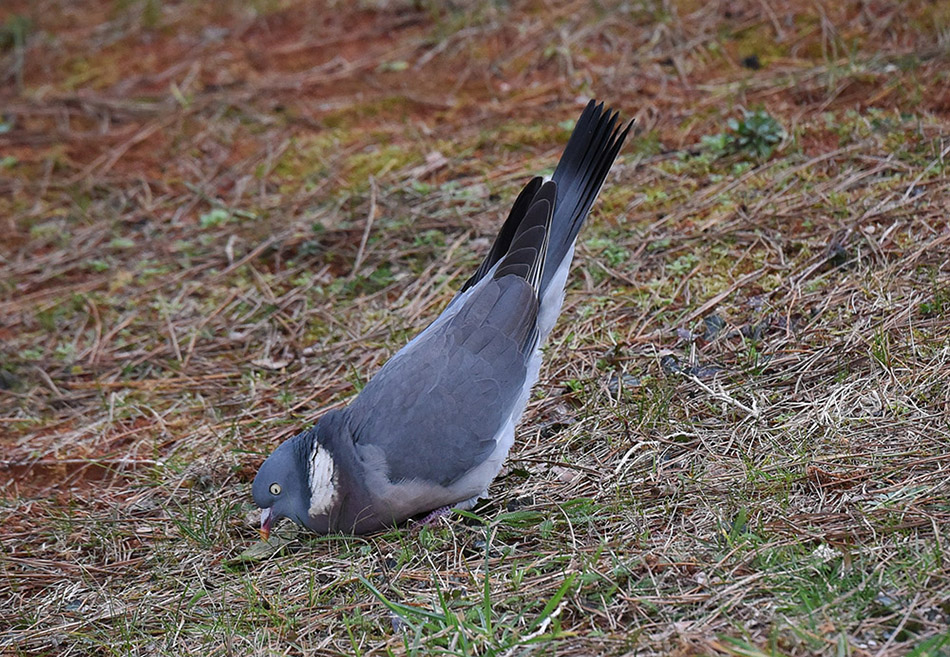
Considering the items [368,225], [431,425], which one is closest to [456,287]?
[368,225]

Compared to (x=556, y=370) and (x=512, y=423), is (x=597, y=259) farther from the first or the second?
(x=512, y=423)

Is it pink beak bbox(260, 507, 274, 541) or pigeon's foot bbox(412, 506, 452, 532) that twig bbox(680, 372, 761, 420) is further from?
pink beak bbox(260, 507, 274, 541)

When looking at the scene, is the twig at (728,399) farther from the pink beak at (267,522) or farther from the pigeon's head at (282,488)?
the pink beak at (267,522)

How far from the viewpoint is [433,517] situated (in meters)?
3.77

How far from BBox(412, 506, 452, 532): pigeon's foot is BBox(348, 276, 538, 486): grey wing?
169mm

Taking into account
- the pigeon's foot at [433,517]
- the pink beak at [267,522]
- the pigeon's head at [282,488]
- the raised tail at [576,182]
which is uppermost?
the raised tail at [576,182]

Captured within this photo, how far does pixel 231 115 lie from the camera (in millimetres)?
7297

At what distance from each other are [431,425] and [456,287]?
1770mm

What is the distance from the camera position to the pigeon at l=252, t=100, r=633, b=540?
3617mm

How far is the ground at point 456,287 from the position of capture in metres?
3.04

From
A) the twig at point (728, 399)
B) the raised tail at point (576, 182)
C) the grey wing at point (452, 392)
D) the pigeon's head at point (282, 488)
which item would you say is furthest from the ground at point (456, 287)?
the raised tail at point (576, 182)

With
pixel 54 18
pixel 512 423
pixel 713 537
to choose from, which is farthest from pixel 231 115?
pixel 713 537

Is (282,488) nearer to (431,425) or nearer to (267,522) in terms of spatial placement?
(267,522)

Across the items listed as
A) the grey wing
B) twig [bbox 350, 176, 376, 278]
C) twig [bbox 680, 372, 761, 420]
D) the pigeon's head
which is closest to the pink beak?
the pigeon's head
